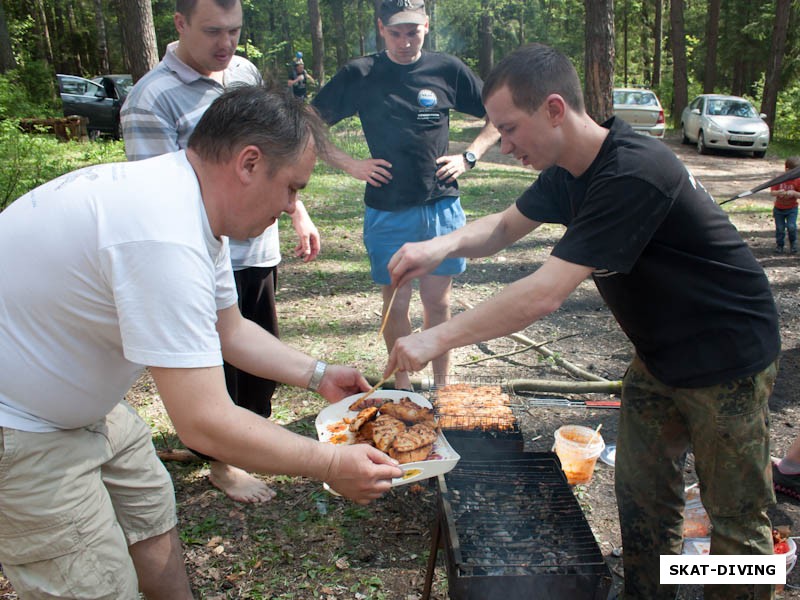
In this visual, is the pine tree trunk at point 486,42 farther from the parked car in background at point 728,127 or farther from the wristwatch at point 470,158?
the wristwatch at point 470,158

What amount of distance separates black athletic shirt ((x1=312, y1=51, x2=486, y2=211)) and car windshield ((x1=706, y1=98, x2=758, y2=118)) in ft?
54.1

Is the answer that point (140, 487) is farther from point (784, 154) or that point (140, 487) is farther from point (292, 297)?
Answer: point (784, 154)

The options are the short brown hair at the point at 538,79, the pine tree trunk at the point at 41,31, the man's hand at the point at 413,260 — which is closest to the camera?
the short brown hair at the point at 538,79

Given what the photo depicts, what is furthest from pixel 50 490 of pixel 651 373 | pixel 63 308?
pixel 651 373

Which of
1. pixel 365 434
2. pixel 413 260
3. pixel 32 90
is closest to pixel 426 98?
pixel 413 260

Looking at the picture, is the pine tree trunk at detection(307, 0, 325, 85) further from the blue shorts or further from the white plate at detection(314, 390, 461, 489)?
the white plate at detection(314, 390, 461, 489)

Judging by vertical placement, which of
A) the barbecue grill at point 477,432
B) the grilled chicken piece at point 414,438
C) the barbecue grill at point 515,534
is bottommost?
the barbecue grill at point 515,534

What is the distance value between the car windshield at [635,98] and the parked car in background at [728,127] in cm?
143

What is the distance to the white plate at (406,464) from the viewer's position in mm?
2340

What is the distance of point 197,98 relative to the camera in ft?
11.0

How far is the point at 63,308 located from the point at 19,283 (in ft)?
0.46

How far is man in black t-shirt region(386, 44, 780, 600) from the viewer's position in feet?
7.25

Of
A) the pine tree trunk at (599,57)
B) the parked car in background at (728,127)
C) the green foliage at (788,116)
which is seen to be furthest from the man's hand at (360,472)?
the green foliage at (788,116)

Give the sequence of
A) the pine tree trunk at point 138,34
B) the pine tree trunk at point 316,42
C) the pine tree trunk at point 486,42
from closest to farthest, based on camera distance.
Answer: the pine tree trunk at point 138,34 → the pine tree trunk at point 316,42 → the pine tree trunk at point 486,42
